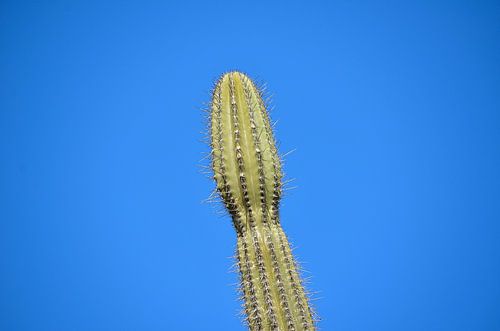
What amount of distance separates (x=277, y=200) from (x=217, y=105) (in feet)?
3.03

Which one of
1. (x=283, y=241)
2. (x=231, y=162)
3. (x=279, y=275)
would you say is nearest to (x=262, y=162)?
(x=231, y=162)

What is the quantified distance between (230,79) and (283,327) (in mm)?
2034

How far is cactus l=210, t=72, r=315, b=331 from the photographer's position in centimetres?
361

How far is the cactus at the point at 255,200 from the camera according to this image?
3.61 metres

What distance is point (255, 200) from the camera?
13.0 ft

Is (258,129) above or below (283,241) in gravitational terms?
above

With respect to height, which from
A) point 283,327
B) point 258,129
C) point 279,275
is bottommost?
point 283,327

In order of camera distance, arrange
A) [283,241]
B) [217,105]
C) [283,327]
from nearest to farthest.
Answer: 1. [283,327]
2. [283,241]
3. [217,105]

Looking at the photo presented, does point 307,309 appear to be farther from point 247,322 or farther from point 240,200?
point 240,200

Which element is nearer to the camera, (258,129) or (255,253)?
(255,253)

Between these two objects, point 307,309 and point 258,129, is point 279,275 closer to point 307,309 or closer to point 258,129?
point 307,309

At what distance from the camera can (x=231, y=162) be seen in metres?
4.00

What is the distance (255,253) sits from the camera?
12.3ft

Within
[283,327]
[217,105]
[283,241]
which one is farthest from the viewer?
[217,105]
